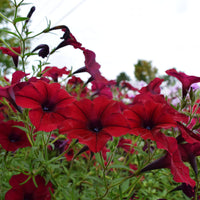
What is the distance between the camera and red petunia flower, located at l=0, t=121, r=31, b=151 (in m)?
0.85

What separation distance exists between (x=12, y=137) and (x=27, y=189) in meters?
0.24

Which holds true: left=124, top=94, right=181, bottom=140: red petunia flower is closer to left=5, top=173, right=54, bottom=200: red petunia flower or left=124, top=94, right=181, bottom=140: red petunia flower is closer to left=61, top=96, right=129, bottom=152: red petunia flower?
left=61, top=96, right=129, bottom=152: red petunia flower

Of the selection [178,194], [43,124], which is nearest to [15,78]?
[43,124]

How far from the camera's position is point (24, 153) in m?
1.12

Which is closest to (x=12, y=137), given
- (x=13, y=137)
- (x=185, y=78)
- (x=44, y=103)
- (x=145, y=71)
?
(x=13, y=137)

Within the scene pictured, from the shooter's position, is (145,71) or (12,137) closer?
(12,137)

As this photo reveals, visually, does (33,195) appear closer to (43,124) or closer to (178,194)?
(43,124)

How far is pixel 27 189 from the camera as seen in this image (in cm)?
90

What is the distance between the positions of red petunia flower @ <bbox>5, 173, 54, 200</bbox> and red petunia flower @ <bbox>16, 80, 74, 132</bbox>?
376 millimetres

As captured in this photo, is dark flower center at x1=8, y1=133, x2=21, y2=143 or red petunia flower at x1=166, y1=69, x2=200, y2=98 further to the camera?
dark flower center at x1=8, y1=133, x2=21, y2=143

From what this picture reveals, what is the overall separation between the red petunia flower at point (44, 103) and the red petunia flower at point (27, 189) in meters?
0.38

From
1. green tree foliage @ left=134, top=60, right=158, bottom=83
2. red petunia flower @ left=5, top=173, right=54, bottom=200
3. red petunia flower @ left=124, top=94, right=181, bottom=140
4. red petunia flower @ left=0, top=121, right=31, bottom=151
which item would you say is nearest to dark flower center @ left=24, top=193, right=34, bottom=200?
red petunia flower @ left=5, top=173, right=54, bottom=200

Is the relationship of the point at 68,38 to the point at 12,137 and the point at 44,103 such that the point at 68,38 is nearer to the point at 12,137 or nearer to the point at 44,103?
the point at 44,103

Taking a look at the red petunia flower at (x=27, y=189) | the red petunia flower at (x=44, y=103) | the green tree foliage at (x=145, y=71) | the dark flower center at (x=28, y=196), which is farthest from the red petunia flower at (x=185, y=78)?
the green tree foliage at (x=145, y=71)
